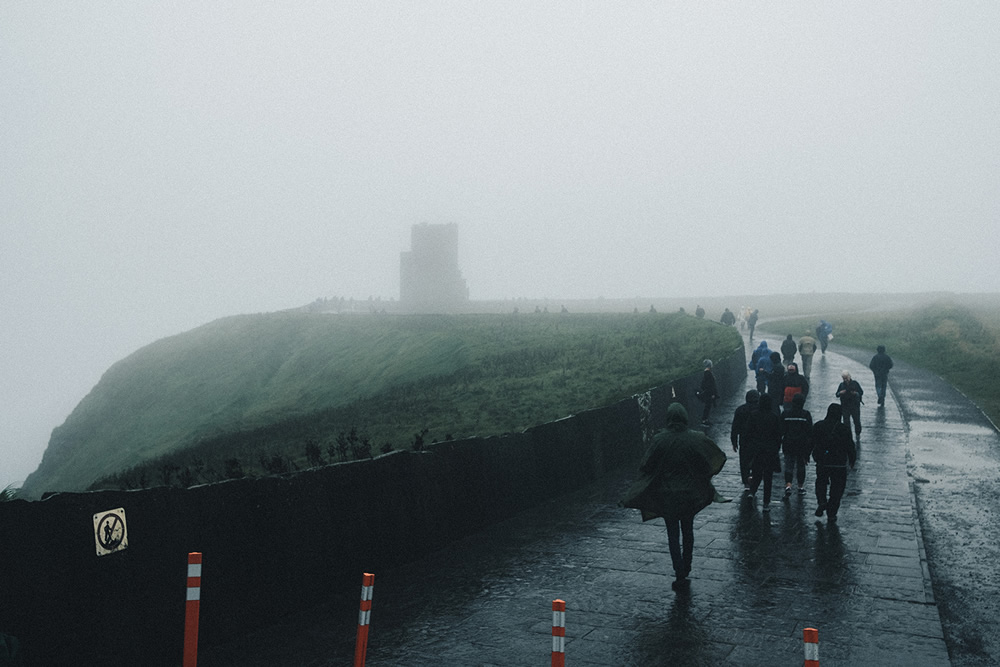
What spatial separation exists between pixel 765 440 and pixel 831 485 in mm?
1196

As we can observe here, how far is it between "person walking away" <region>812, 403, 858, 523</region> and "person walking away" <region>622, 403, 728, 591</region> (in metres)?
3.67

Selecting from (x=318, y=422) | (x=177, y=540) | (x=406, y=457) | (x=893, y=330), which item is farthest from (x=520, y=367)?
(x=177, y=540)

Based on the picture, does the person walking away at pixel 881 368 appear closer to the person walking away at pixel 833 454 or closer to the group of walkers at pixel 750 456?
the group of walkers at pixel 750 456

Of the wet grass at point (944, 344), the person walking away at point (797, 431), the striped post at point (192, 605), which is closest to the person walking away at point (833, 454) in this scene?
the person walking away at point (797, 431)

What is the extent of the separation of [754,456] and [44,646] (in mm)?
10345

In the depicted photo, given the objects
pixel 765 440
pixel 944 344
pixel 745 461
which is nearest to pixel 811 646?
pixel 765 440

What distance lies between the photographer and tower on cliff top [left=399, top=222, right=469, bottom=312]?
5748 inches

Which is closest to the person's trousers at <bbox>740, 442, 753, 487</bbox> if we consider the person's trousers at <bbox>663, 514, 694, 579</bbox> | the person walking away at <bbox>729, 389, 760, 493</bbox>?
the person walking away at <bbox>729, 389, 760, 493</bbox>

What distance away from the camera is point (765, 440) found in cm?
1371

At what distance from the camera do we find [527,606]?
950 centimetres

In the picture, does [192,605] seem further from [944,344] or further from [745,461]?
[944,344]

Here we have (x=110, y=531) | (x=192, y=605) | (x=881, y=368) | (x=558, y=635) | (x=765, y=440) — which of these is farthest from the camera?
(x=881, y=368)

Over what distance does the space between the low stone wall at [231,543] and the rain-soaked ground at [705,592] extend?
12.9 inches

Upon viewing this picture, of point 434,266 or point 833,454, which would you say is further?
point 434,266
